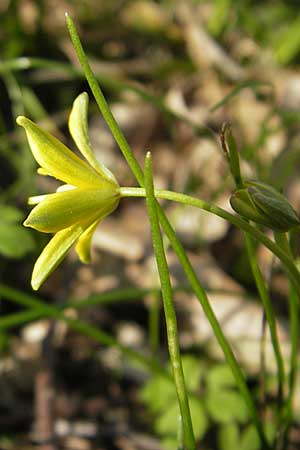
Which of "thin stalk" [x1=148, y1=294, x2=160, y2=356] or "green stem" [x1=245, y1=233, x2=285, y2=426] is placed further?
"thin stalk" [x1=148, y1=294, x2=160, y2=356]

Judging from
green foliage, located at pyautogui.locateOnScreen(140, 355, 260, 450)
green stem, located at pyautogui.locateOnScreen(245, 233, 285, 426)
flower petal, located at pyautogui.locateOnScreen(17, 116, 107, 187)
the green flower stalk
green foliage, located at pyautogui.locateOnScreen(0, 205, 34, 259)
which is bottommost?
green foliage, located at pyautogui.locateOnScreen(140, 355, 260, 450)

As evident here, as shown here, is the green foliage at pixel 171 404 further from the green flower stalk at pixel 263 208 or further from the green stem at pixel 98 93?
the green stem at pixel 98 93

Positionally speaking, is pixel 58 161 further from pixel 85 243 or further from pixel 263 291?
pixel 263 291

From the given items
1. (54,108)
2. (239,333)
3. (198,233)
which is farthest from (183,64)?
(239,333)

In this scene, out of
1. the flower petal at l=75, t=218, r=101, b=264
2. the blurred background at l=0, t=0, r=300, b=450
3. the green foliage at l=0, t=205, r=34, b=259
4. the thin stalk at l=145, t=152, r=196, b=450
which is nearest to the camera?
the thin stalk at l=145, t=152, r=196, b=450

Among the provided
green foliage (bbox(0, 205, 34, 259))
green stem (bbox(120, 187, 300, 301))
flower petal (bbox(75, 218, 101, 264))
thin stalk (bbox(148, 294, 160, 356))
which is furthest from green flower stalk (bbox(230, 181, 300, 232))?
thin stalk (bbox(148, 294, 160, 356))

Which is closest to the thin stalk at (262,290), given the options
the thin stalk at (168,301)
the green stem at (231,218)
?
the green stem at (231,218)

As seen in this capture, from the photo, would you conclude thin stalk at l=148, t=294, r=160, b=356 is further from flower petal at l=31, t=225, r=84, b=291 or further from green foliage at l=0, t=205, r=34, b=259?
flower petal at l=31, t=225, r=84, b=291

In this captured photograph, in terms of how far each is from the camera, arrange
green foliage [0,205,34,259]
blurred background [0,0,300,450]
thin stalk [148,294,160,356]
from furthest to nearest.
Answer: thin stalk [148,294,160,356]
blurred background [0,0,300,450]
green foliage [0,205,34,259]
